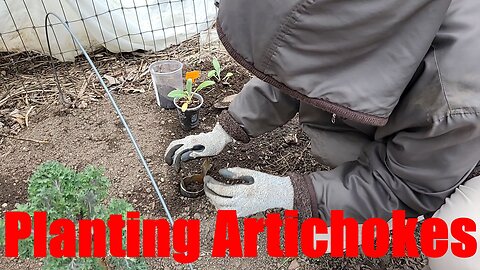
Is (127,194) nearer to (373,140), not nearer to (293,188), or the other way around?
(293,188)

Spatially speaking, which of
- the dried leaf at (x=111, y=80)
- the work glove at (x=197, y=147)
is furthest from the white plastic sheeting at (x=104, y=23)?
the work glove at (x=197, y=147)

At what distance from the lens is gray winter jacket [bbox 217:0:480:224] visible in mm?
926

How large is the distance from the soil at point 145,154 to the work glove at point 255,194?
263 millimetres

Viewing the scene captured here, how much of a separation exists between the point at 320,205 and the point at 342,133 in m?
0.31

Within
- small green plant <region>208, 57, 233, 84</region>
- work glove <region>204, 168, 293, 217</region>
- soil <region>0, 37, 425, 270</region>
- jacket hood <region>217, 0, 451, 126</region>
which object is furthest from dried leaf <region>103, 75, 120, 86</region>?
jacket hood <region>217, 0, 451, 126</region>

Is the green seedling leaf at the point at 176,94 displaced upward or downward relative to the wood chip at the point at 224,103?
upward

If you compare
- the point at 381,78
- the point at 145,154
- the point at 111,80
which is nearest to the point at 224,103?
the point at 145,154

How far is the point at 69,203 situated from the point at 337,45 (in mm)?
636

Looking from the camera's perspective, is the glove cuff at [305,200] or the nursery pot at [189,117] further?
the nursery pot at [189,117]

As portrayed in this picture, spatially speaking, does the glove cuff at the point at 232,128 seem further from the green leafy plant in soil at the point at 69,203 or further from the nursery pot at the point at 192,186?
the green leafy plant in soil at the point at 69,203

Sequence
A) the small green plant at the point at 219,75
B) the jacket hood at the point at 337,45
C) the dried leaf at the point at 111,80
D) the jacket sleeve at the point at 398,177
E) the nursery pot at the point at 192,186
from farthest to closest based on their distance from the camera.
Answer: the dried leaf at the point at 111,80 → the small green plant at the point at 219,75 → the nursery pot at the point at 192,186 → the jacket sleeve at the point at 398,177 → the jacket hood at the point at 337,45

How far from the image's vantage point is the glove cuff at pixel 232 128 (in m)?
1.59

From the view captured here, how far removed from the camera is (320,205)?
1.28 metres

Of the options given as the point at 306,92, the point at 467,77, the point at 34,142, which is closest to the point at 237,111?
the point at 306,92
